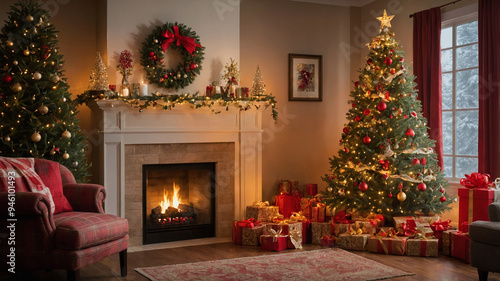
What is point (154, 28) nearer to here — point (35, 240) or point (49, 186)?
point (49, 186)

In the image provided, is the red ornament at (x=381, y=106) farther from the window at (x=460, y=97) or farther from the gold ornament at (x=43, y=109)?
the gold ornament at (x=43, y=109)

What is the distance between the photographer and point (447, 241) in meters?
4.97

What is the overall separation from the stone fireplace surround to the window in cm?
212

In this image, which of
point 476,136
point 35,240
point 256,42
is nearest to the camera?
point 35,240

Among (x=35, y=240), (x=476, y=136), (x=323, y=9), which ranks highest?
(x=323, y=9)

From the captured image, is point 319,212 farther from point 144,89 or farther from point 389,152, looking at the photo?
point 144,89

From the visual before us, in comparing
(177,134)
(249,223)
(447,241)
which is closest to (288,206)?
(249,223)

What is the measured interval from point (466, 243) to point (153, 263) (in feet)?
9.23

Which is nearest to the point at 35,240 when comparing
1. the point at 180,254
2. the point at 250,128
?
the point at 180,254

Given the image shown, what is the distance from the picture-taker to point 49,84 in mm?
4930

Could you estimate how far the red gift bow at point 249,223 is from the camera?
554 centimetres

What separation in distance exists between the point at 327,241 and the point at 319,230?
0.18m

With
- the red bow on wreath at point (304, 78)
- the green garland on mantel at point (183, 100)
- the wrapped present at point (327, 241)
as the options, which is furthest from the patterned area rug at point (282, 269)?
the red bow on wreath at point (304, 78)

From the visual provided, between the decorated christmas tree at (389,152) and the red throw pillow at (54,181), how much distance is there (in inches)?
110
